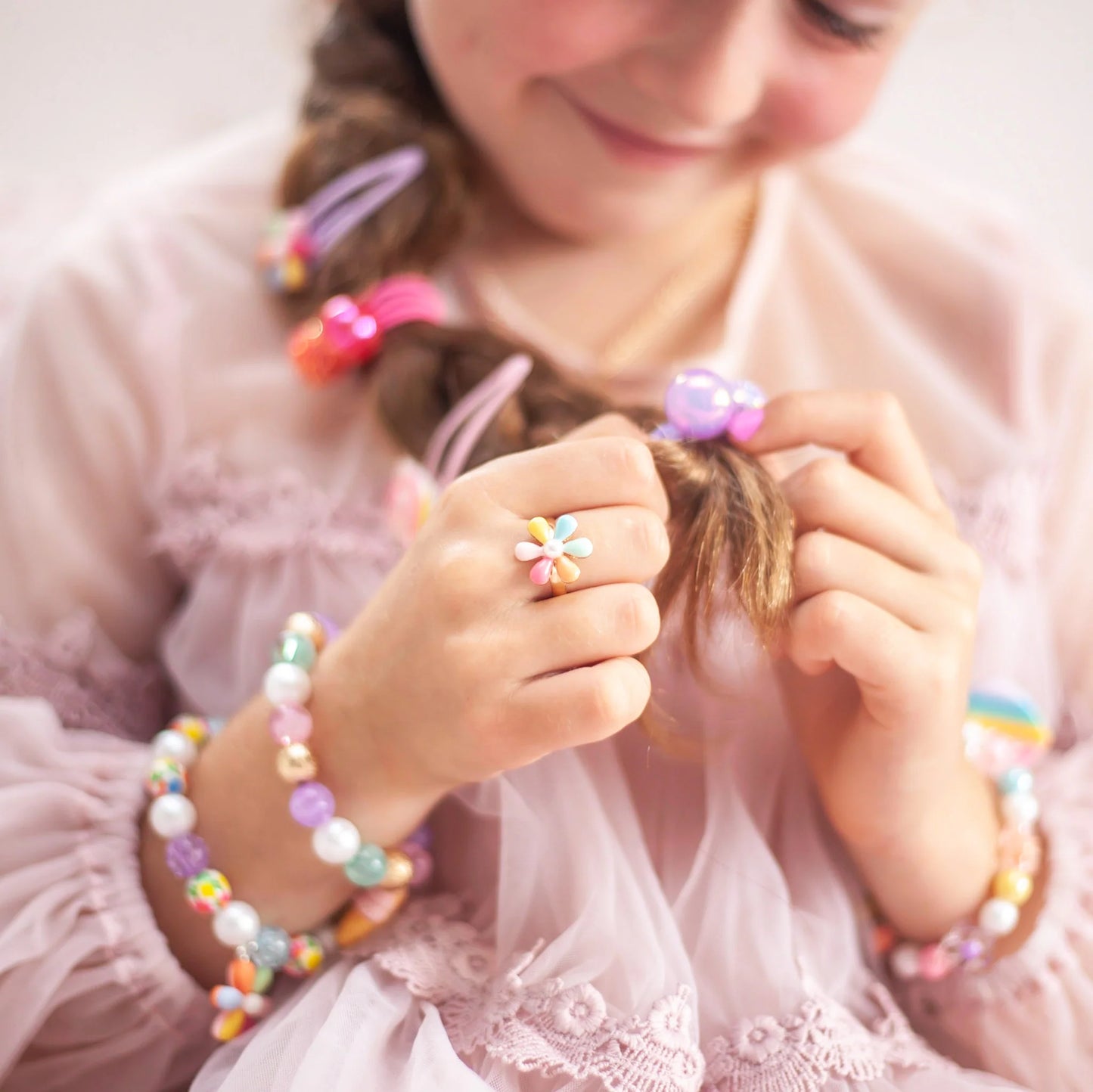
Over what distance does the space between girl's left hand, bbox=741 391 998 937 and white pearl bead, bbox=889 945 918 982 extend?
33 mm

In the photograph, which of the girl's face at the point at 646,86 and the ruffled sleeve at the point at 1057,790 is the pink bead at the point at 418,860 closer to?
the ruffled sleeve at the point at 1057,790

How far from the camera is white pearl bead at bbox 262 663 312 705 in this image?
1.75ft

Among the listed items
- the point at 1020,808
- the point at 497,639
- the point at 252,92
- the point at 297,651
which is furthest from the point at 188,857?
the point at 252,92

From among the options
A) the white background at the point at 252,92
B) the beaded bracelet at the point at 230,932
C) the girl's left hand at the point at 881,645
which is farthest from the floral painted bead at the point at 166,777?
the white background at the point at 252,92

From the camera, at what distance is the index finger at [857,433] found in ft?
1.67

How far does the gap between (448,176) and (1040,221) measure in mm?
642

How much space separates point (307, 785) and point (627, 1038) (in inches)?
7.6

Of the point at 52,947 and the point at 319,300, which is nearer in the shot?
the point at 52,947

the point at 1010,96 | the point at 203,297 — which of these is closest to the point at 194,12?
the point at 203,297

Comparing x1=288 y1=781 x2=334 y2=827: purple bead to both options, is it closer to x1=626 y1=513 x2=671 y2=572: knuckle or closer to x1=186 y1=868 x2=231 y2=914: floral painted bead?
x1=186 y1=868 x2=231 y2=914: floral painted bead

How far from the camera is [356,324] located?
0.67 m

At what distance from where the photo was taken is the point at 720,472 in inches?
18.9

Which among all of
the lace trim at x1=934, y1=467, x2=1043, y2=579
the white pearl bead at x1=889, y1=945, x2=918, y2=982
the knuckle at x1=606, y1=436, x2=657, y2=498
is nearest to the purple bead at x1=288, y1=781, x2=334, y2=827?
the knuckle at x1=606, y1=436, x2=657, y2=498

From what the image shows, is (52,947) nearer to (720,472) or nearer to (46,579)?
(46,579)
